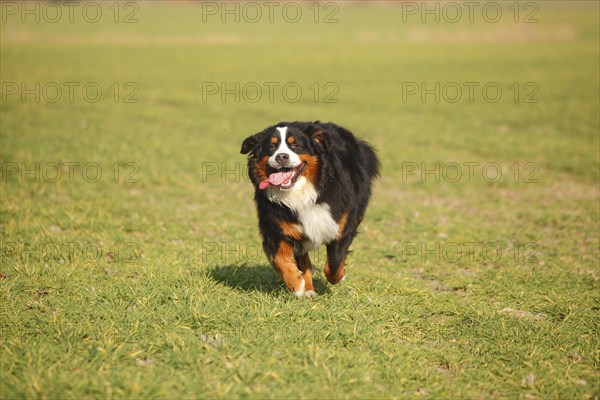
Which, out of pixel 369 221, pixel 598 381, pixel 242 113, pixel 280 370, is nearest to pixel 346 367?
pixel 280 370

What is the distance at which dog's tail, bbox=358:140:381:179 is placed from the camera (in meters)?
6.31

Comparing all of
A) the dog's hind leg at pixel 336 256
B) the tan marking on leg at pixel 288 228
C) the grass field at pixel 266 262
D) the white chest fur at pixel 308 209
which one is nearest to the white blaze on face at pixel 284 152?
the white chest fur at pixel 308 209

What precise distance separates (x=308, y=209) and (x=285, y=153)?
601mm

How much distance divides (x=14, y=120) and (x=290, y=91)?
11.4 metres

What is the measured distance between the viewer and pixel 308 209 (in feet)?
17.5

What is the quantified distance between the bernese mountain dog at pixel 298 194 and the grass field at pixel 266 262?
0.45m

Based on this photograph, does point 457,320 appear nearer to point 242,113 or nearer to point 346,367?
point 346,367

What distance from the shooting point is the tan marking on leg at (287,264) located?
5.37 meters

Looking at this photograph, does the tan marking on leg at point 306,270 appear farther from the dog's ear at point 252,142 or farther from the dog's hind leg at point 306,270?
the dog's ear at point 252,142

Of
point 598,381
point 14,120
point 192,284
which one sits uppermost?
point 14,120

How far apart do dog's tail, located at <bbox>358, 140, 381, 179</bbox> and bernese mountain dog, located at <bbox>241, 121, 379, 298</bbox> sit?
26.5 inches

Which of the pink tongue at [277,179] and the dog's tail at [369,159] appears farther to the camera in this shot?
the dog's tail at [369,159]

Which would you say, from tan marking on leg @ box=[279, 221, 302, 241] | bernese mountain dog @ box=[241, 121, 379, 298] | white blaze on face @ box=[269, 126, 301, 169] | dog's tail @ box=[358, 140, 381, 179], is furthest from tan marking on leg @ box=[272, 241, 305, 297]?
dog's tail @ box=[358, 140, 381, 179]

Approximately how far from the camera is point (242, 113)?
2002cm
